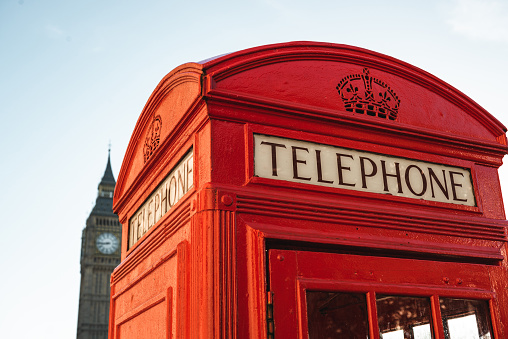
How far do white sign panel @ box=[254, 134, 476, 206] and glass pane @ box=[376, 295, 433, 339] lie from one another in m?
0.56

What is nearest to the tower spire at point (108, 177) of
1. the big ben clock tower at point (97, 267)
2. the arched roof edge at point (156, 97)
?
the big ben clock tower at point (97, 267)

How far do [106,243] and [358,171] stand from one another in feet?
238

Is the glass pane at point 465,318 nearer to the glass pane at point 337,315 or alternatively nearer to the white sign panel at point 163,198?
the glass pane at point 337,315

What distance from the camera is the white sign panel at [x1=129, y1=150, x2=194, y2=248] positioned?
2879mm

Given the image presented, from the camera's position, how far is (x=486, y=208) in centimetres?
321

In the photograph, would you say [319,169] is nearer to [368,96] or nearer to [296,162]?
[296,162]

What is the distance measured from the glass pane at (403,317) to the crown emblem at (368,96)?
101cm

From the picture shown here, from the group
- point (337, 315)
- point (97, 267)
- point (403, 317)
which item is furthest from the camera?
point (97, 267)

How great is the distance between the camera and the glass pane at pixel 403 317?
2.61m

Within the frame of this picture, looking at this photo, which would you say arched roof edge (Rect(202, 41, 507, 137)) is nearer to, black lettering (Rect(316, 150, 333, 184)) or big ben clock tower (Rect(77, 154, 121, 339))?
black lettering (Rect(316, 150, 333, 184))

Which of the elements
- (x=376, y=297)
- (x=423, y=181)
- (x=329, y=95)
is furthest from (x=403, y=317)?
(x=329, y=95)

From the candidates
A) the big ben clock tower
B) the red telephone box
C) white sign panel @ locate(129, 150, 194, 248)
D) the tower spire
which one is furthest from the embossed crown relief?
the tower spire

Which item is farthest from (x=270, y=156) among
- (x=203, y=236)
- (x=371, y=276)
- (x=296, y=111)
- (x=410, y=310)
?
(x=410, y=310)

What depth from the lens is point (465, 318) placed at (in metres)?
2.79
